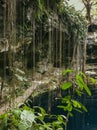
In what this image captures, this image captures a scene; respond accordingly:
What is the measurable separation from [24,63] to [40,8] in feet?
5.46

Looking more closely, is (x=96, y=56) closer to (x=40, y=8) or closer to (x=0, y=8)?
(x=40, y=8)

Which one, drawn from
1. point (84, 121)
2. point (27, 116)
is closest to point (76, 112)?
point (84, 121)

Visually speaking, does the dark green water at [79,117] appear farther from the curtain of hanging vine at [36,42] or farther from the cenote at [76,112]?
the curtain of hanging vine at [36,42]

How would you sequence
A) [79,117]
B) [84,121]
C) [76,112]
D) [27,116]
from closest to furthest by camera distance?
1. [27,116]
2. [84,121]
3. [79,117]
4. [76,112]

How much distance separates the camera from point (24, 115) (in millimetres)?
1267

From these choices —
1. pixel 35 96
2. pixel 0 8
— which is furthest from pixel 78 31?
pixel 0 8

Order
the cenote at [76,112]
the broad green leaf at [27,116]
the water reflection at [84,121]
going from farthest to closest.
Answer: the cenote at [76,112]
the water reflection at [84,121]
the broad green leaf at [27,116]

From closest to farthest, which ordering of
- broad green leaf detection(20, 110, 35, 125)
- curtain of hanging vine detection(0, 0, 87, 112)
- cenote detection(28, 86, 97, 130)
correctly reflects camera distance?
broad green leaf detection(20, 110, 35, 125) → curtain of hanging vine detection(0, 0, 87, 112) → cenote detection(28, 86, 97, 130)

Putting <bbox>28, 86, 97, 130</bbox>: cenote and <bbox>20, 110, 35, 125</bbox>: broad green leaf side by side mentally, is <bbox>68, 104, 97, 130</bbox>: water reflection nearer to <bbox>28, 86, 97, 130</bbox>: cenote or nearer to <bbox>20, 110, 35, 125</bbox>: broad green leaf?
<bbox>28, 86, 97, 130</bbox>: cenote

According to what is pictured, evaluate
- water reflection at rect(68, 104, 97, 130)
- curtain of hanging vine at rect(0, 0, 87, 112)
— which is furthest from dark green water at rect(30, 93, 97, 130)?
curtain of hanging vine at rect(0, 0, 87, 112)

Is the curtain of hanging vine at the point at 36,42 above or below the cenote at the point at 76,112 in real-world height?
above

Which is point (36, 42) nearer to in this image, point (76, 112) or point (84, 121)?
point (76, 112)

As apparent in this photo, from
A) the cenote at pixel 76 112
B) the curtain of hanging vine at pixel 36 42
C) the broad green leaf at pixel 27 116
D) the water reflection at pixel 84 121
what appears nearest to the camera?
the broad green leaf at pixel 27 116

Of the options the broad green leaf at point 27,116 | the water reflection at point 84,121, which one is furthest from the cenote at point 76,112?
the broad green leaf at point 27,116
